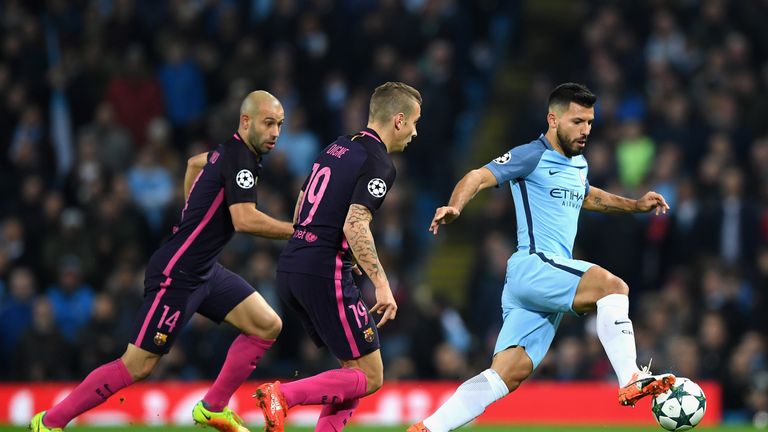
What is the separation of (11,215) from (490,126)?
6695 millimetres

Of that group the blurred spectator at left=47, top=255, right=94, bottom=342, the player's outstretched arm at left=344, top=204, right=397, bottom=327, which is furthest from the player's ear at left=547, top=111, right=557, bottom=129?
the blurred spectator at left=47, top=255, right=94, bottom=342

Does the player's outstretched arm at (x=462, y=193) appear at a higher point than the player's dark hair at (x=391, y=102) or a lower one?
lower

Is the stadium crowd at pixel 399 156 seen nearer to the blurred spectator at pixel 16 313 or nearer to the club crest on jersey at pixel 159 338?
the blurred spectator at pixel 16 313

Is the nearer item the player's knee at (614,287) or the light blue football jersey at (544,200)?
the player's knee at (614,287)

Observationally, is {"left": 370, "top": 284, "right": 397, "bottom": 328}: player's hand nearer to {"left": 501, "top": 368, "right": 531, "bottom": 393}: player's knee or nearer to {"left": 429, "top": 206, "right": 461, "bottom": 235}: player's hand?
{"left": 429, "top": 206, "right": 461, "bottom": 235}: player's hand

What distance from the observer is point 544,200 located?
28.6 ft

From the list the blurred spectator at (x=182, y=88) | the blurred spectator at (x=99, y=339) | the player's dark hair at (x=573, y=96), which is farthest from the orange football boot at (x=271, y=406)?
the blurred spectator at (x=182, y=88)

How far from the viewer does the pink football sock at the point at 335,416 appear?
831cm

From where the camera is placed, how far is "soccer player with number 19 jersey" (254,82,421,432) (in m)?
7.99

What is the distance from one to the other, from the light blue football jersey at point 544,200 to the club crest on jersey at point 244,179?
5.31 ft

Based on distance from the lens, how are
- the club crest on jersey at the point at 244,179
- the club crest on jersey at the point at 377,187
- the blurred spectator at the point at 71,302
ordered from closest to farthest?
1. the club crest on jersey at the point at 377,187
2. the club crest on jersey at the point at 244,179
3. the blurred spectator at the point at 71,302

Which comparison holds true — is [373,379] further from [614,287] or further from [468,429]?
[468,429]

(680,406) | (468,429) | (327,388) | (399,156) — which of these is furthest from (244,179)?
(399,156)

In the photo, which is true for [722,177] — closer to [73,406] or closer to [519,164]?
[519,164]
